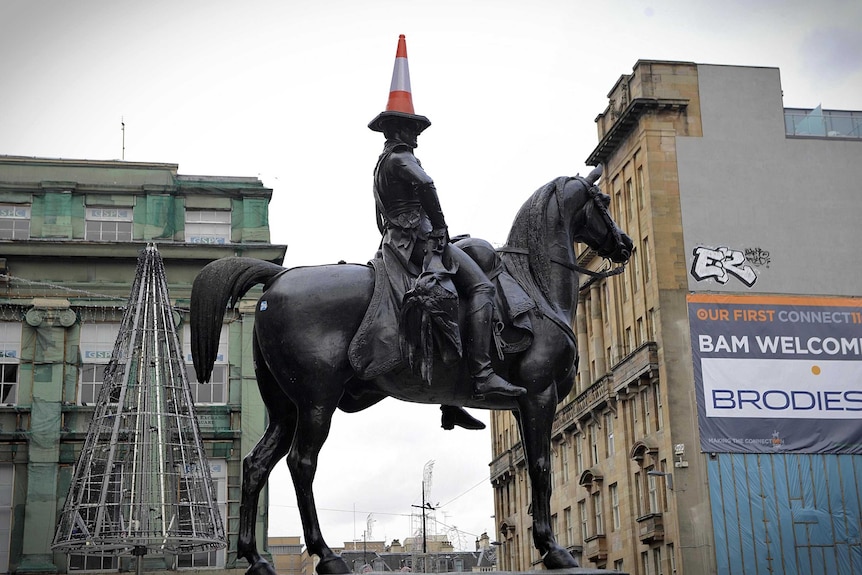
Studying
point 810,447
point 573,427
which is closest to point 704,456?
point 810,447

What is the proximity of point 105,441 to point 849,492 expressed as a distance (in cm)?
4025

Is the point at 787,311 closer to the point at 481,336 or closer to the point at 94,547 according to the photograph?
the point at 94,547

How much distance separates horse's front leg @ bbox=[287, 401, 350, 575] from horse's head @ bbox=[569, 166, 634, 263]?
323 centimetres

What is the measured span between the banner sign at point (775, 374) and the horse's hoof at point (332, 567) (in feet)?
169

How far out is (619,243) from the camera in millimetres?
11312

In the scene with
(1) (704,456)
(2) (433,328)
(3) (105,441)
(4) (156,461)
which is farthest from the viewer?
(1) (704,456)

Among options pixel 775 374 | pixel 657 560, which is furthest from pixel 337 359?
pixel 775 374

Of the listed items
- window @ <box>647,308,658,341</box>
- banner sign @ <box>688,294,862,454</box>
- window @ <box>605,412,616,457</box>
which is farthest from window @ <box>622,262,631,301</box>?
window @ <box>605,412,616,457</box>

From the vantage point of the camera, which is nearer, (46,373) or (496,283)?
(496,283)

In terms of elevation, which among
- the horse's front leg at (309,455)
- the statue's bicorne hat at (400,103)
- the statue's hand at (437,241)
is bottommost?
the horse's front leg at (309,455)

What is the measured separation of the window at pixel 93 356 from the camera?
134ft

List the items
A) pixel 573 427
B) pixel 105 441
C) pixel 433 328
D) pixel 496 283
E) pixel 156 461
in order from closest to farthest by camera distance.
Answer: pixel 433 328
pixel 496 283
pixel 156 461
pixel 105 441
pixel 573 427

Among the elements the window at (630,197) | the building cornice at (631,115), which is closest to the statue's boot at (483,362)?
the building cornice at (631,115)

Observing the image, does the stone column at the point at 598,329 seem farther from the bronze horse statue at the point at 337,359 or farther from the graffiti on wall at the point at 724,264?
the bronze horse statue at the point at 337,359
